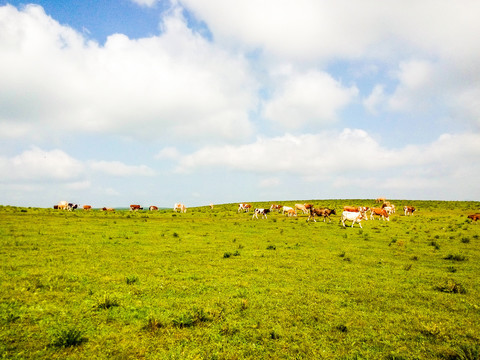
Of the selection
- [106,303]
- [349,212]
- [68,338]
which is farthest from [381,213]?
[68,338]

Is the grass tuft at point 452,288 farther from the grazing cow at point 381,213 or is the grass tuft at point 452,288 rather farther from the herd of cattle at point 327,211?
the grazing cow at point 381,213

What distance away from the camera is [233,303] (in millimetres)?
9930

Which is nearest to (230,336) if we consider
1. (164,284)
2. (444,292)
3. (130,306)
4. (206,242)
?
(130,306)

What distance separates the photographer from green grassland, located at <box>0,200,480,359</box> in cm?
715

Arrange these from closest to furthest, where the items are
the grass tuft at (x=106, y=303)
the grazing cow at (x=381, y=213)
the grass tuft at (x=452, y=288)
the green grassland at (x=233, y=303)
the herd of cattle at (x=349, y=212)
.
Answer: the green grassland at (x=233, y=303)
the grass tuft at (x=106, y=303)
the grass tuft at (x=452, y=288)
the herd of cattle at (x=349, y=212)
the grazing cow at (x=381, y=213)

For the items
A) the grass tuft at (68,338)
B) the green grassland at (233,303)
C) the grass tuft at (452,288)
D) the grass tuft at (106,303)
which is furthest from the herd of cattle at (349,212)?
the grass tuft at (68,338)

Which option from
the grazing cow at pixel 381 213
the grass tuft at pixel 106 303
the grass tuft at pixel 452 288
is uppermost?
the grazing cow at pixel 381 213

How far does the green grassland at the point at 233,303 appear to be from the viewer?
715 cm

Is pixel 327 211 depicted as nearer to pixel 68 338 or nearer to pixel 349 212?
pixel 349 212

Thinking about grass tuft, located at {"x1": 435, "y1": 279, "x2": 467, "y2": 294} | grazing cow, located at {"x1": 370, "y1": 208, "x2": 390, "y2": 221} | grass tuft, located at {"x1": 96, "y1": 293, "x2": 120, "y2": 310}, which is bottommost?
grass tuft, located at {"x1": 435, "y1": 279, "x2": 467, "y2": 294}

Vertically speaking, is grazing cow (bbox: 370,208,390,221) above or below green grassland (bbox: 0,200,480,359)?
above

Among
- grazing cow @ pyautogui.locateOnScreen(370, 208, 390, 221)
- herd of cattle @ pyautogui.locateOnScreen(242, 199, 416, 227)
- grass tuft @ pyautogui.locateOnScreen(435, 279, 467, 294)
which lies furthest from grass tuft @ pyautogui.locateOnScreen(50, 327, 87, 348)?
grazing cow @ pyautogui.locateOnScreen(370, 208, 390, 221)

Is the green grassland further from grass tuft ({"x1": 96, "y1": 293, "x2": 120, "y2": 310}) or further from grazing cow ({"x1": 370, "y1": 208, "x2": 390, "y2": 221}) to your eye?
grazing cow ({"x1": 370, "y1": 208, "x2": 390, "y2": 221})

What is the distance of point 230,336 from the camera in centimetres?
781
